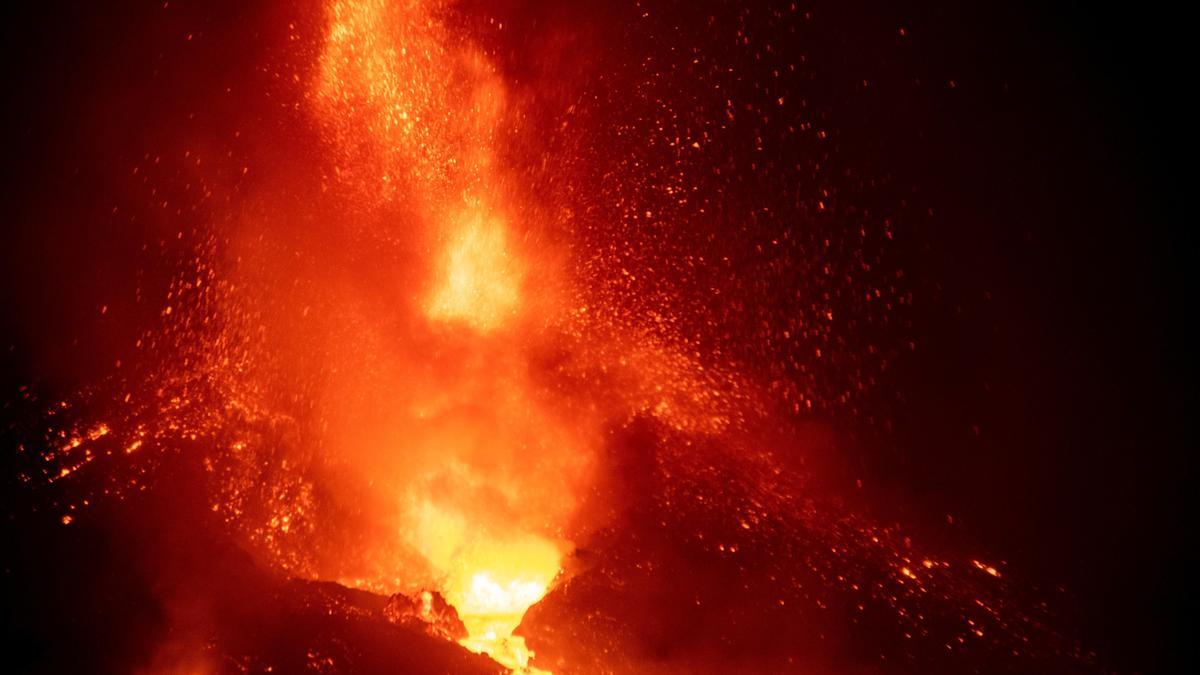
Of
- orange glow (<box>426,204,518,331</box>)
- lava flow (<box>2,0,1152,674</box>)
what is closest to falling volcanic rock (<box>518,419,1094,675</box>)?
lava flow (<box>2,0,1152,674</box>)

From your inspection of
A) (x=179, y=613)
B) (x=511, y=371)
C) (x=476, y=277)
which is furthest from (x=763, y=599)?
(x=179, y=613)

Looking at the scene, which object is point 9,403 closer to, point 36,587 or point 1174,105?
point 36,587

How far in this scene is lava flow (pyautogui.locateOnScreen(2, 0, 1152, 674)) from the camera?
156 inches

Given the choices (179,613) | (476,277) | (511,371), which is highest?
(476,277)

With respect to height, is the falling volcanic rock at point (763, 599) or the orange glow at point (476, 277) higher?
the orange glow at point (476, 277)

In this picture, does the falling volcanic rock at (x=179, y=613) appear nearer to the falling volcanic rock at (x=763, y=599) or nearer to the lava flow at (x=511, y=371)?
the lava flow at (x=511, y=371)

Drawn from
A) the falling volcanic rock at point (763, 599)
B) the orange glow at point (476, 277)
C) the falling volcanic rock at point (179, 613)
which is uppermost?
the orange glow at point (476, 277)

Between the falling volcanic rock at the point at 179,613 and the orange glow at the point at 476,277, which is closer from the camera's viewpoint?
the falling volcanic rock at the point at 179,613

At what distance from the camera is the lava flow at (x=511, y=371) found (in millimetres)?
3953

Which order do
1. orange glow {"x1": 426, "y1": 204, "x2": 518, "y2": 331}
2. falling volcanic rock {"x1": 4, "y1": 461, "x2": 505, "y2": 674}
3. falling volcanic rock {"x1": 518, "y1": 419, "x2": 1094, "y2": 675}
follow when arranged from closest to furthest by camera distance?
falling volcanic rock {"x1": 4, "y1": 461, "x2": 505, "y2": 674} → falling volcanic rock {"x1": 518, "y1": 419, "x2": 1094, "y2": 675} → orange glow {"x1": 426, "y1": 204, "x2": 518, "y2": 331}

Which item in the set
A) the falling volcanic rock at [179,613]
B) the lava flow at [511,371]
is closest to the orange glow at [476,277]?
the lava flow at [511,371]

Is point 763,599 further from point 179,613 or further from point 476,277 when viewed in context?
point 179,613

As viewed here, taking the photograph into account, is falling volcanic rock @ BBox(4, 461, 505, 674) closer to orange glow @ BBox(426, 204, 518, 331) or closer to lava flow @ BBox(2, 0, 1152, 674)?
lava flow @ BBox(2, 0, 1152, 674)

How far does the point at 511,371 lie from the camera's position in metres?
5.54
